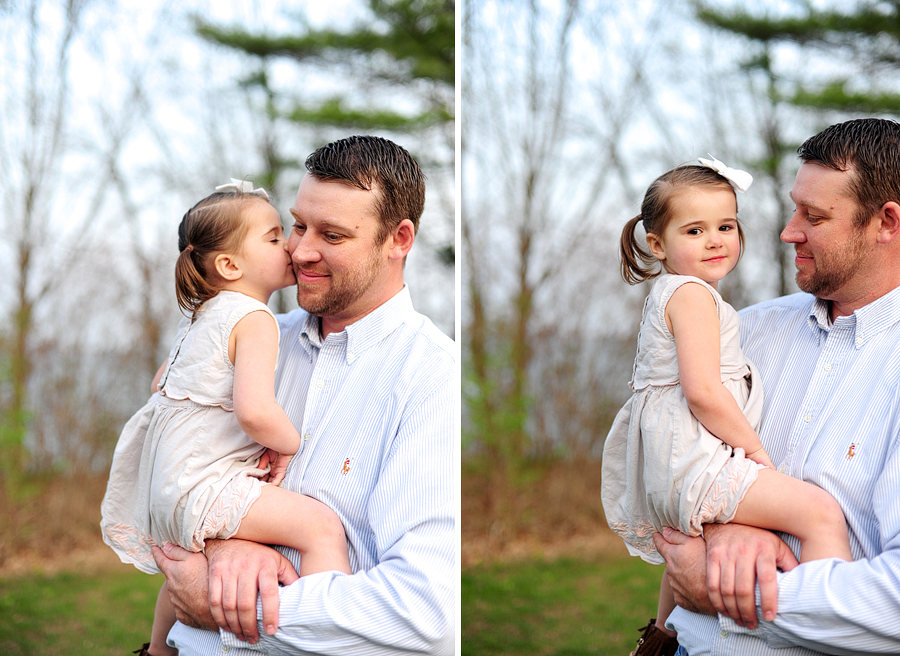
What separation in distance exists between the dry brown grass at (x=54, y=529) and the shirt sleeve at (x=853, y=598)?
5.50 meters

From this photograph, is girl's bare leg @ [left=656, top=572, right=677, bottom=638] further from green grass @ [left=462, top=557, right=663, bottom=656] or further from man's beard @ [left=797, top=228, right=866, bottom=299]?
green grass @ [left=462, top=557, right=663, bottom=656]

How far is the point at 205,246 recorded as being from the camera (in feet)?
7.89

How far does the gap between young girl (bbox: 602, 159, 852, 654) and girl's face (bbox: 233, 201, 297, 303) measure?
3.73 ft

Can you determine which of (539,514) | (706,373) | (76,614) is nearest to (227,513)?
(706,373)

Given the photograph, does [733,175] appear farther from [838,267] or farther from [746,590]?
[746,590]

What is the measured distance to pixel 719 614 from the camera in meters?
2.14

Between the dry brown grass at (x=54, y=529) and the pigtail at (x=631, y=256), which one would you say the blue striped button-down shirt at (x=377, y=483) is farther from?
the dry brown grass at (x=54, y=529)

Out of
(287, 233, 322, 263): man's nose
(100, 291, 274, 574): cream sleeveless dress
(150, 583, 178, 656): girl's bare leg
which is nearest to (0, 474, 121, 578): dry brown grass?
(150, 583, 178, 656): girl's bare leg

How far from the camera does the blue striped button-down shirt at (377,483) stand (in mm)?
2115

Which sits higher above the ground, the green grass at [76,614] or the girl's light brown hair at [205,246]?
the girl's light brown hair at [205,246]

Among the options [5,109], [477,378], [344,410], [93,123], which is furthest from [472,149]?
[344,410]

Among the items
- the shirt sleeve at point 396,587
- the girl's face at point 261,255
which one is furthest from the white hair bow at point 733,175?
the girl's face at point 261,255

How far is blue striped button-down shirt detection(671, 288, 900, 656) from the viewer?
6.30ft

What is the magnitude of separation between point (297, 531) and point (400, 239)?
0.99 m
